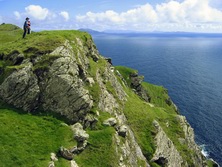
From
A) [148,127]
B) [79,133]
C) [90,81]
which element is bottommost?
[148,127]

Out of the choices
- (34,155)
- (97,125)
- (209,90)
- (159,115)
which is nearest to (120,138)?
(97,125)

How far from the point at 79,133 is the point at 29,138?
7598 millimetres

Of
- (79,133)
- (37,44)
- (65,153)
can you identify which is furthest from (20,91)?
(65,153)

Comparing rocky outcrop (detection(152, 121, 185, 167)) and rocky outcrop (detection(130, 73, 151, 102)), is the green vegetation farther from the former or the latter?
rocky outcrop (detection(130, 73, 151, 102))

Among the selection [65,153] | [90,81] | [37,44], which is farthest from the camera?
[90,81]

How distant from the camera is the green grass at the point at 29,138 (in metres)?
38.2

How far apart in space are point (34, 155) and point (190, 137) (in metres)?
54.8

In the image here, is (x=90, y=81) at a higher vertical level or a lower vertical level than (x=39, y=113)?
higher

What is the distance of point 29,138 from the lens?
1641 inches

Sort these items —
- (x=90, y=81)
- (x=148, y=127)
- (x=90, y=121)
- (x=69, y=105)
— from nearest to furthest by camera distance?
(x=69, y=105) < (x=90, y=121) < (x=90, y=81) < (x=148, y=127)

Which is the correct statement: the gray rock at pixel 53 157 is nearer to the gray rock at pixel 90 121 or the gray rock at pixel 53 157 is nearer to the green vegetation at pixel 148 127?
the gray rock at pixel 90 121

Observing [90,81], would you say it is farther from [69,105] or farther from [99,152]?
[99,152]

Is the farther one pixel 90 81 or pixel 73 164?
pixel 90 81

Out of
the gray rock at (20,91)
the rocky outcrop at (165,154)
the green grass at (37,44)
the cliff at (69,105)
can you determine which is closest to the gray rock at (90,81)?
the cliff at (69,105)
